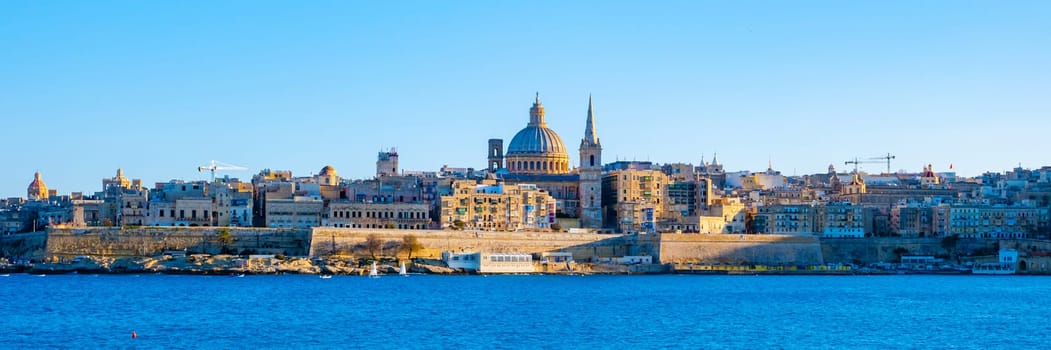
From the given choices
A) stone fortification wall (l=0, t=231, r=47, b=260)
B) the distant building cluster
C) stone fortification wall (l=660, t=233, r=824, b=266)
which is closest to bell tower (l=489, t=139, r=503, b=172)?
the distant building cluster

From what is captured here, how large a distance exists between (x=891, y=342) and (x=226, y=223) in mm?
41788

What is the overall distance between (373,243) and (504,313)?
924 inches

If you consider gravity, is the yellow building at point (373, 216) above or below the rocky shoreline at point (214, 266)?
above

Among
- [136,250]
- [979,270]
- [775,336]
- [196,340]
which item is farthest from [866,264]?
[196,340]

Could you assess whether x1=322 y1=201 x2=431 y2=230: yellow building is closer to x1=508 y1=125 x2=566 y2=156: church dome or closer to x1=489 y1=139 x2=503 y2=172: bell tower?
x1=508 y1=125 x2=566 y2=156: church dome

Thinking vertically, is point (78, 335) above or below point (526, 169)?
below

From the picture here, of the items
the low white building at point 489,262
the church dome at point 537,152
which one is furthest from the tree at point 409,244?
the church dome at point 537,152

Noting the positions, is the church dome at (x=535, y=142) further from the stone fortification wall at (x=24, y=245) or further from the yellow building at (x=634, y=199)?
the stone fortification wall at (x=24, y=245)

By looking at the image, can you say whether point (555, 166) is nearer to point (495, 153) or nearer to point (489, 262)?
point (495, 153)

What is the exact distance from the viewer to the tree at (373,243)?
6775cm

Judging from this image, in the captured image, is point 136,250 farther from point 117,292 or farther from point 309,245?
point 117,292

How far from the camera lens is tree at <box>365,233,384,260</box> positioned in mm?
67750

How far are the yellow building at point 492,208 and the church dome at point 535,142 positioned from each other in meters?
14.9

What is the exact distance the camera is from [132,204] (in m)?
75.1
